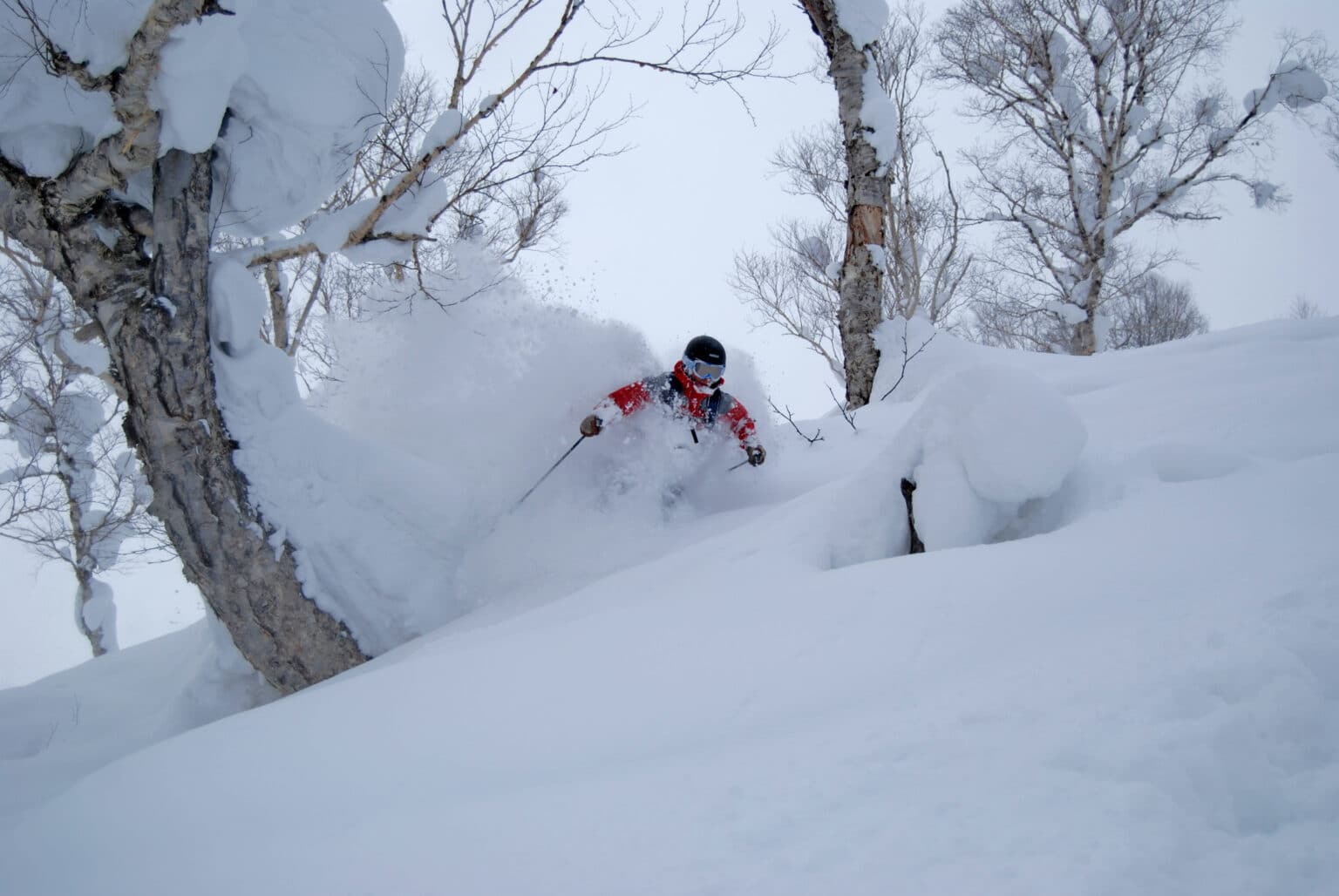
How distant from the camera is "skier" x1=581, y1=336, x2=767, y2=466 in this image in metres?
4.31

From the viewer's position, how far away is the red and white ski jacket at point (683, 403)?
14.3 feet

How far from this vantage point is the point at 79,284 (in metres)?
3.16

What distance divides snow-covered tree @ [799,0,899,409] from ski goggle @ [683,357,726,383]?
1977mm

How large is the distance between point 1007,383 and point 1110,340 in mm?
18609

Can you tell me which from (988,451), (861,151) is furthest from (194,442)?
(861,151)

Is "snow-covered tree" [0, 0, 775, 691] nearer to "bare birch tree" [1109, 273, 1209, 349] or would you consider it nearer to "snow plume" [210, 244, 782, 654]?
"snow plume" [210, 244, 782, 654]

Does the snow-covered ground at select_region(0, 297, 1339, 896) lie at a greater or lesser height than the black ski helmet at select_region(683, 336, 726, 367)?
lesser

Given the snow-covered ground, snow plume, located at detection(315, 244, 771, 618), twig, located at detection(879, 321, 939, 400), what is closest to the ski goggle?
snow plume, located at detection(315, 244, 771, 618)

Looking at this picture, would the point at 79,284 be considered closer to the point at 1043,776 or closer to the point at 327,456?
the point at 327,456

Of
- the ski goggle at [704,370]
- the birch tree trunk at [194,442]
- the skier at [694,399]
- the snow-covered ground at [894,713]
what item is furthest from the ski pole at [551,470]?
the birch tree trunk at [194,442]

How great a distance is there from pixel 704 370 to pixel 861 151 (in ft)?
9.15

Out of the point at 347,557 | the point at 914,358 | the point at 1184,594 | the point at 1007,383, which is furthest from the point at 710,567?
the point at 914,358

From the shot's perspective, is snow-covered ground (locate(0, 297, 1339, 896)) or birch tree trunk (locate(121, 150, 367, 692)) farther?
birch tree trunk (locate(121, 150, 367, 692))

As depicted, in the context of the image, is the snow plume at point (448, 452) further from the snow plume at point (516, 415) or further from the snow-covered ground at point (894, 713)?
the snow-covered ground at point (894, 713)
